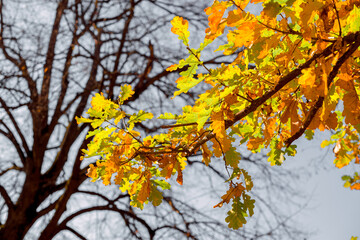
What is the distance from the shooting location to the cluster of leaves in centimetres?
123

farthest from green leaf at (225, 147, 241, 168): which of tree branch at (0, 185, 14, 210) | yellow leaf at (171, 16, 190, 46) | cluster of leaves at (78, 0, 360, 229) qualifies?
tree branch at (0, 185, 14, 210)

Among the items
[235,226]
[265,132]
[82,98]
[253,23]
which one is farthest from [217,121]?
[82,98]

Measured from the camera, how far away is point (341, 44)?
123 centimetres

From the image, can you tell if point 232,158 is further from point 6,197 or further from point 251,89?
point 6,197

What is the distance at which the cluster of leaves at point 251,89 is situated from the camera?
4.04 ft

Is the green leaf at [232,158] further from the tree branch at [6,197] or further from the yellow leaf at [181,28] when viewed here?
the tree branch at [6,197]

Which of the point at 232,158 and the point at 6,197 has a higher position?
the point at 6,197

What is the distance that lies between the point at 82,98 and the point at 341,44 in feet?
17.5

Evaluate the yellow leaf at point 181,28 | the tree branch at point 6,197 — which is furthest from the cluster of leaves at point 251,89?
the tree branch at point 6,197

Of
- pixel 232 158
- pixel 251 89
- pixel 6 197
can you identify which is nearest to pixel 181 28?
pixel 251 89

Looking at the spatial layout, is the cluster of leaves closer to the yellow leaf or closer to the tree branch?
the yellow leaf

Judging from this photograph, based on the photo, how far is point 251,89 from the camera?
1.67 metres

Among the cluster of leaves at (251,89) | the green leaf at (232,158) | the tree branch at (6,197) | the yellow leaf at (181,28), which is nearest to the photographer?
the cluster of leaves at (251,89)

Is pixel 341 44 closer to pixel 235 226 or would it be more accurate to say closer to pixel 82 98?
pixel 235 226
